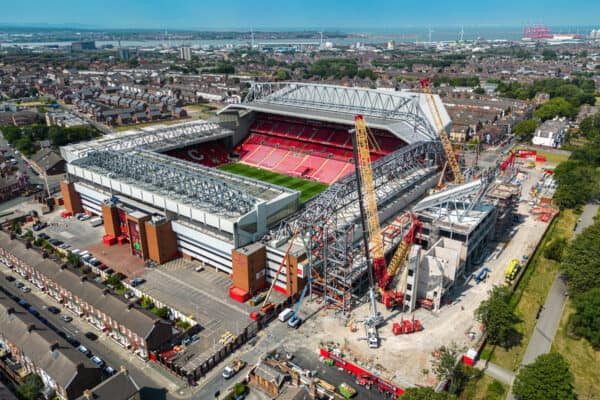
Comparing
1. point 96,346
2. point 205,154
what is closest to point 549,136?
point 205,154

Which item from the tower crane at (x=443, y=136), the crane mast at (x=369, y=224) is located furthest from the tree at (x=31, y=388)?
the tower crane at (x=443, y=136)

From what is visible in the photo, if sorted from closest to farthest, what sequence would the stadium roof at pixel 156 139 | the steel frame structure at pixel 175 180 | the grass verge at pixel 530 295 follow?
the grass verge at pixel 530 295, the steel frame structure at pixel 175 180, the stadium roof at pixel 156 139

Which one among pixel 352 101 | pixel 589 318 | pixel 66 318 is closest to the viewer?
pixel 589 318

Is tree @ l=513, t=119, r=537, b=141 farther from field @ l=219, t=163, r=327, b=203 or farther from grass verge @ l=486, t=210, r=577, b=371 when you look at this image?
field @ l=219, t=163, r=327, b=203

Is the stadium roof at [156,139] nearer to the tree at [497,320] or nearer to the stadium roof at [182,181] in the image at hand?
the stadium roof at [182,181]

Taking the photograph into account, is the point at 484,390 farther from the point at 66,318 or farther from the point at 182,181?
the point at 182,181

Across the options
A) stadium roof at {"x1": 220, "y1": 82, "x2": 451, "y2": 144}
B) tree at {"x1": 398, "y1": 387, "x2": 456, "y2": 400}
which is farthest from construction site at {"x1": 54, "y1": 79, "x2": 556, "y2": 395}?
tree at {"x1": 398, "y1": 387, "x2": 456, "y2": 400}

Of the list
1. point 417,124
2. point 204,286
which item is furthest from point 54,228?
point 417,124
